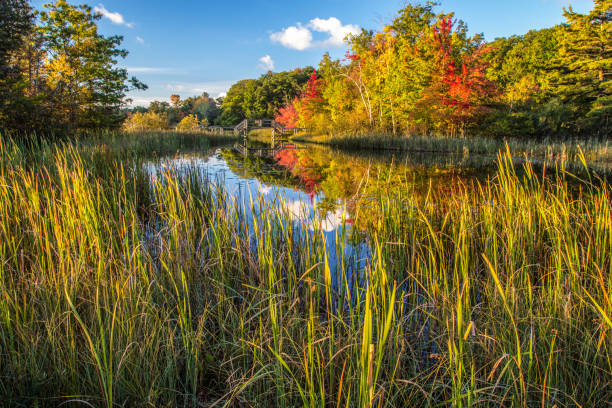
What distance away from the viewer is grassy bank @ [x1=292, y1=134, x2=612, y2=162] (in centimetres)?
1014

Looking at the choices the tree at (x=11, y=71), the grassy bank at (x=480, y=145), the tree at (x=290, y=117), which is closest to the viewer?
the tree at (x=11, y=71)

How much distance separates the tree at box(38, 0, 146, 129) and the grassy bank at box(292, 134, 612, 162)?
44.7 feet

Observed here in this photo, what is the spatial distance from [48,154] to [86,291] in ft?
11.7

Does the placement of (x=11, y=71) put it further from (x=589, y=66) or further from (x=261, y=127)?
(x=589, y=66)

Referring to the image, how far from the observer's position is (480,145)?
13.4m

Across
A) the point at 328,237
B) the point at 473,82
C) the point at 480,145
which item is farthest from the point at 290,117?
the point at 328,237

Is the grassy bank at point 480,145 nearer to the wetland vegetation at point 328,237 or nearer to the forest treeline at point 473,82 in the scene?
the wetland vegetation at point 328,237

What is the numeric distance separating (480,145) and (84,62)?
20218 millimetres

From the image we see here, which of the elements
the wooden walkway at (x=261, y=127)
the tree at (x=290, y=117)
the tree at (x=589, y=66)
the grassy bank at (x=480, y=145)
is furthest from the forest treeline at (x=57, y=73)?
the tree at (x=290, y=117)

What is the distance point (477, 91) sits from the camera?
15391mm

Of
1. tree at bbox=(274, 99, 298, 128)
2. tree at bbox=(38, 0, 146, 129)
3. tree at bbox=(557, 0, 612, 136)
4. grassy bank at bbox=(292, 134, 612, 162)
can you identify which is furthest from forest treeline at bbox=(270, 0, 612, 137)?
tree at bbox=(274, 99, 298, 128)

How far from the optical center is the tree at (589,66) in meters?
16.5

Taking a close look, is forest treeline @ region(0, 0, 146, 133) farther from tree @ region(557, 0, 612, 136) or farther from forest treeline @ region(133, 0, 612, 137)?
tree @ region(557, 0, 612, 136)

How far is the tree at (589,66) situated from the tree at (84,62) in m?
25.3
